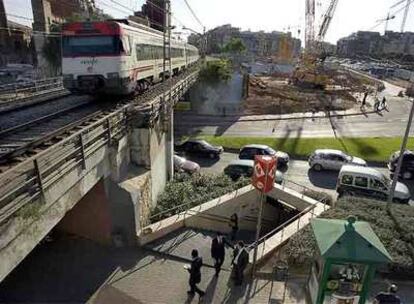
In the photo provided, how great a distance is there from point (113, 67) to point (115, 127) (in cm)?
464

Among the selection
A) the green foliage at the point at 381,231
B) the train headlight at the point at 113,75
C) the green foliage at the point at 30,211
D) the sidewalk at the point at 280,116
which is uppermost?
the train headlight at the point at 113,75

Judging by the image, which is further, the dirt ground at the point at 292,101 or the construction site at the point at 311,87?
the construction site at the point at 311,87

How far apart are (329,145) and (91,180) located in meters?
23.4

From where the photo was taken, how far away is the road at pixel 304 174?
2184cm

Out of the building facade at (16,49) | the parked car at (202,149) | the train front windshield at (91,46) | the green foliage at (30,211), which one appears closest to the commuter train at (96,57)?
the train front windshield at (91,46)

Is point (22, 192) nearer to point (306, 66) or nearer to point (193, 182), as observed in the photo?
point (193, 182)

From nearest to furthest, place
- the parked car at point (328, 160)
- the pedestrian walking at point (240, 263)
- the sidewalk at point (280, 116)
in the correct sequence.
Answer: the pedestrian walking at point (240, 263), the parked car at point (328, 160), the sidewalk at point (280, 116)

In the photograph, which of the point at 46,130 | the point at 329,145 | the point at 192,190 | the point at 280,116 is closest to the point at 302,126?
the point at 280,116

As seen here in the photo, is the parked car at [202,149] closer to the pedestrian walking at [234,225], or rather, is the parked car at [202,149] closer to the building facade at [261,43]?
the pedestrian walking at [234,225]

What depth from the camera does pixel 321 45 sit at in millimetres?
86125

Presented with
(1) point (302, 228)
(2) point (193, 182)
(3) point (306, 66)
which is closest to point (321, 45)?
(3) point (306, 66)

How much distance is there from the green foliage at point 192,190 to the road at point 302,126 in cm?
1537

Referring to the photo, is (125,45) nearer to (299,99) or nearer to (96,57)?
(96,57)

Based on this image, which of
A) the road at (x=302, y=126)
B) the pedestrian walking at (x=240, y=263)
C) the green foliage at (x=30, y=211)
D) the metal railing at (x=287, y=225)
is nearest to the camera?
the green foliage at (x=30, y=211)
